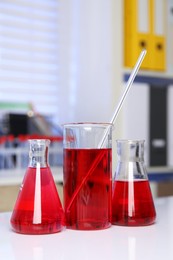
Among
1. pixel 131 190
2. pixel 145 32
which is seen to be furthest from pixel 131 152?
pixel 145 32

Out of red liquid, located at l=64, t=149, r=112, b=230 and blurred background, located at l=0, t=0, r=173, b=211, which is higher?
blurred background, located at l=0, t=0, r=173, b=211

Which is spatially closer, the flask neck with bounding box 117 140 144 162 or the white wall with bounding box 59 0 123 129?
the flask neck with bounding box 117 140 144 162

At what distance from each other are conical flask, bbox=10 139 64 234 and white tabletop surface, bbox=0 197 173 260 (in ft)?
0.04

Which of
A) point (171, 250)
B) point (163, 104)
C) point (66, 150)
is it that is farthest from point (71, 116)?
point (171, 250)


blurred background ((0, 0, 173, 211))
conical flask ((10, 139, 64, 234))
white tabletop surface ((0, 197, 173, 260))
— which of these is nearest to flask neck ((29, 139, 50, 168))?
conical flask ((10, 139, 64, 234))

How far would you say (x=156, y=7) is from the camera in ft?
7.07

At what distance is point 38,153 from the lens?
66cm

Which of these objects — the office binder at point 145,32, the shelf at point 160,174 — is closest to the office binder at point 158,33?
the office binder at point 145,32

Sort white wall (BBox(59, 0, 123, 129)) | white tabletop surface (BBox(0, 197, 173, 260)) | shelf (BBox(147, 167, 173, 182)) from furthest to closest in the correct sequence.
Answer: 1. shelf (BBox(147, 167, 173, 182))
2. white wall (BBox(59, 0, 123, 129))
3. white tabletop surface (BBox(0, 197, 173, 260))

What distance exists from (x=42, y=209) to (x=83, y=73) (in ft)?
5.56

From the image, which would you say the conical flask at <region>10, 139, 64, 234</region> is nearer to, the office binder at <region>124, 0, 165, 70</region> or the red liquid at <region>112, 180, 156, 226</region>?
the red liquid at <region>112, 180, 156, 226</region>

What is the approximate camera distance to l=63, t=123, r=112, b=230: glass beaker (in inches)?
25.6

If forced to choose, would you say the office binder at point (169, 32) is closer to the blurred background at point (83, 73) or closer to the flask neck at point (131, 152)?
the blurred background at point (83, 73)

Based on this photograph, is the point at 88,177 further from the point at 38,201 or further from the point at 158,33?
the point at 158,33
